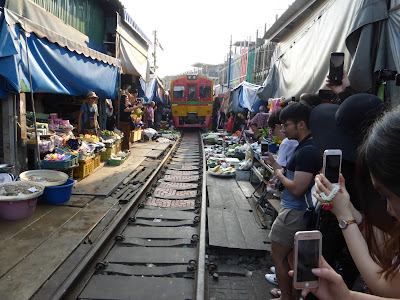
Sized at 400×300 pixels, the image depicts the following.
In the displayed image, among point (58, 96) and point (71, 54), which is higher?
point (71, 54)

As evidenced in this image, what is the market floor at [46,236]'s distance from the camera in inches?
122

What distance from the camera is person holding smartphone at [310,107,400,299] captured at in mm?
1057

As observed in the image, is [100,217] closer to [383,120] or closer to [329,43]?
[329,43]

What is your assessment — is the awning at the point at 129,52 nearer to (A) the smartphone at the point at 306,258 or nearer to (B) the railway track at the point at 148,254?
(B) the railway track at the point at 148,254

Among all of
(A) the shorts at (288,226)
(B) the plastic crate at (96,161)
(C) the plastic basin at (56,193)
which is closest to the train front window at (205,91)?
(B) the plastic crate at (96,161)

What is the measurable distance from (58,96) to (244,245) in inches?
285

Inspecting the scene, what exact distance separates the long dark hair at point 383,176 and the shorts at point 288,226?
3.25 ft

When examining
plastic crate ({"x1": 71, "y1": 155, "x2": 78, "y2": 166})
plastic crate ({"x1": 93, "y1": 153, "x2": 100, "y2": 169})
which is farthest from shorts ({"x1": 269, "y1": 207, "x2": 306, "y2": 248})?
plastic crate ({"x1": 93, "y1": 153, "x2": 100, "y2": 169})

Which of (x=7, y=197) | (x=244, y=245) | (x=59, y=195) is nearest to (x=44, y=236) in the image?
(x=7, y=197)

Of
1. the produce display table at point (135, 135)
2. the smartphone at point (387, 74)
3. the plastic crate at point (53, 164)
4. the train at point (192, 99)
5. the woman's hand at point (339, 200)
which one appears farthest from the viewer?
the train at point (192, 99)

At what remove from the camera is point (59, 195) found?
521cm

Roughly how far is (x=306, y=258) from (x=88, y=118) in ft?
26.0

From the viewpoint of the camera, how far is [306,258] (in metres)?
1.31

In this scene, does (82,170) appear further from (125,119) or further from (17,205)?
(125,119)
